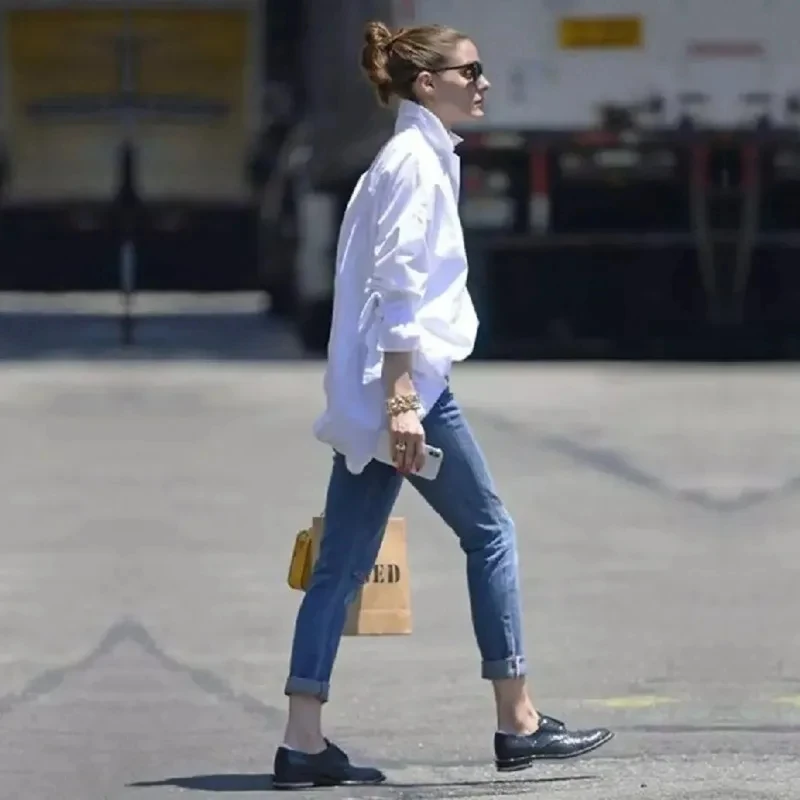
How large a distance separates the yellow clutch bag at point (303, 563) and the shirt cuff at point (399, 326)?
68cm

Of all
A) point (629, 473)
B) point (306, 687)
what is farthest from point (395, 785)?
point (629, 473)

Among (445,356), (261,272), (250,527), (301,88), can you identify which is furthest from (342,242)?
(261,272)

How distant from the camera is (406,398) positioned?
18.7 ft

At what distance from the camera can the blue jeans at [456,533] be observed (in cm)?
596

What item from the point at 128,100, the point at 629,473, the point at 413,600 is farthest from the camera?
the point at 128,100

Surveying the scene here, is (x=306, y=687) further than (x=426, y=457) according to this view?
Yes

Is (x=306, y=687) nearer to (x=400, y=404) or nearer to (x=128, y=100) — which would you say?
(x=400, y=404)

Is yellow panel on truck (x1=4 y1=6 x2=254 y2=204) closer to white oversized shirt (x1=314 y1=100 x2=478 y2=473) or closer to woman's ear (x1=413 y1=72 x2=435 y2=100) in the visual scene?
woman's ear (x1=413 y1=72 x2=435 y2=100)

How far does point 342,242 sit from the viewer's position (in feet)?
19.4

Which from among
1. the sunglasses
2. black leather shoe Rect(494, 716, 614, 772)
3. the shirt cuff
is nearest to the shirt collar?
the sunglasses

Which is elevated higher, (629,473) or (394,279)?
(394,279)

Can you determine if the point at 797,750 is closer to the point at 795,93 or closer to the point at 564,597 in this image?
the point at 564,597

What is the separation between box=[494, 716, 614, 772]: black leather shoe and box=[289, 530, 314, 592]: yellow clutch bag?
569mm

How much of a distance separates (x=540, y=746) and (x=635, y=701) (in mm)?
973
